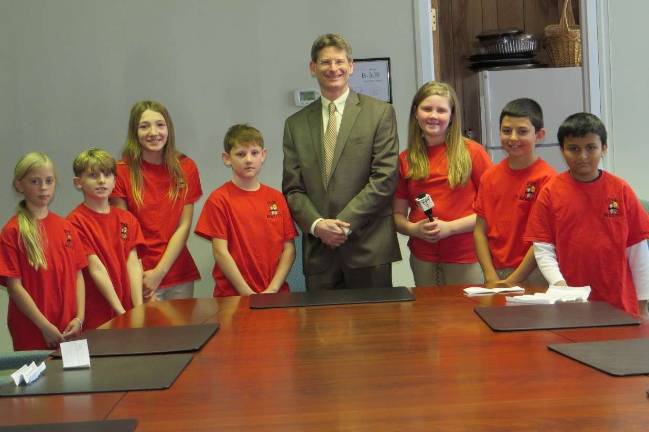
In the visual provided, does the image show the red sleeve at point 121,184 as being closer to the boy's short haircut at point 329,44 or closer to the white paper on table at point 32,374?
the boy's short haircut at point 329,44

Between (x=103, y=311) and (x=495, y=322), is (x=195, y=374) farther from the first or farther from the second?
(x=103, y=311)

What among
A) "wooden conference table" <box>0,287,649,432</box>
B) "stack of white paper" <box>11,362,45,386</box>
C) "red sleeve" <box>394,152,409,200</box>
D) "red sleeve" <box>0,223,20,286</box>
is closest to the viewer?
"wooden conference table" <box>0,287,649,432</box>

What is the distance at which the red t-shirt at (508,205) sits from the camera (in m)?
2.98

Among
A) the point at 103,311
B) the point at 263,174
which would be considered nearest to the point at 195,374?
the point at 103,311

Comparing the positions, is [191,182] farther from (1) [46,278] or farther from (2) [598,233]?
(2) [598,233]

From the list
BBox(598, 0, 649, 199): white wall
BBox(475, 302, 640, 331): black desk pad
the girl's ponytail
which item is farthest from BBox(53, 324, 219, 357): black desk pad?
BBox(598, 0, 649, 199): white wall

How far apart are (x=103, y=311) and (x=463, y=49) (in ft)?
13.1

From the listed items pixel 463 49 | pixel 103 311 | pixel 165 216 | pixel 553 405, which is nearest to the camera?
pixel 553 405

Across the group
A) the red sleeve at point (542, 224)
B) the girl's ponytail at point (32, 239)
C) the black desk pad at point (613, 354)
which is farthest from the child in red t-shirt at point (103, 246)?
the black desk pad at point (613, 354)

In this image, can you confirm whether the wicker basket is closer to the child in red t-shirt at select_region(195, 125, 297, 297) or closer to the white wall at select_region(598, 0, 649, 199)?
the white wall at select_region(598, 0, 649, 199)

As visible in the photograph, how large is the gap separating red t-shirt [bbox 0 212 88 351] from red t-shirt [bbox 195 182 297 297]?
52 centimetres

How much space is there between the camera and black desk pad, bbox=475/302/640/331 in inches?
73.2

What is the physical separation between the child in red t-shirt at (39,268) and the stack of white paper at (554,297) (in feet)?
5.17

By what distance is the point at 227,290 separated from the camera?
128 inches
